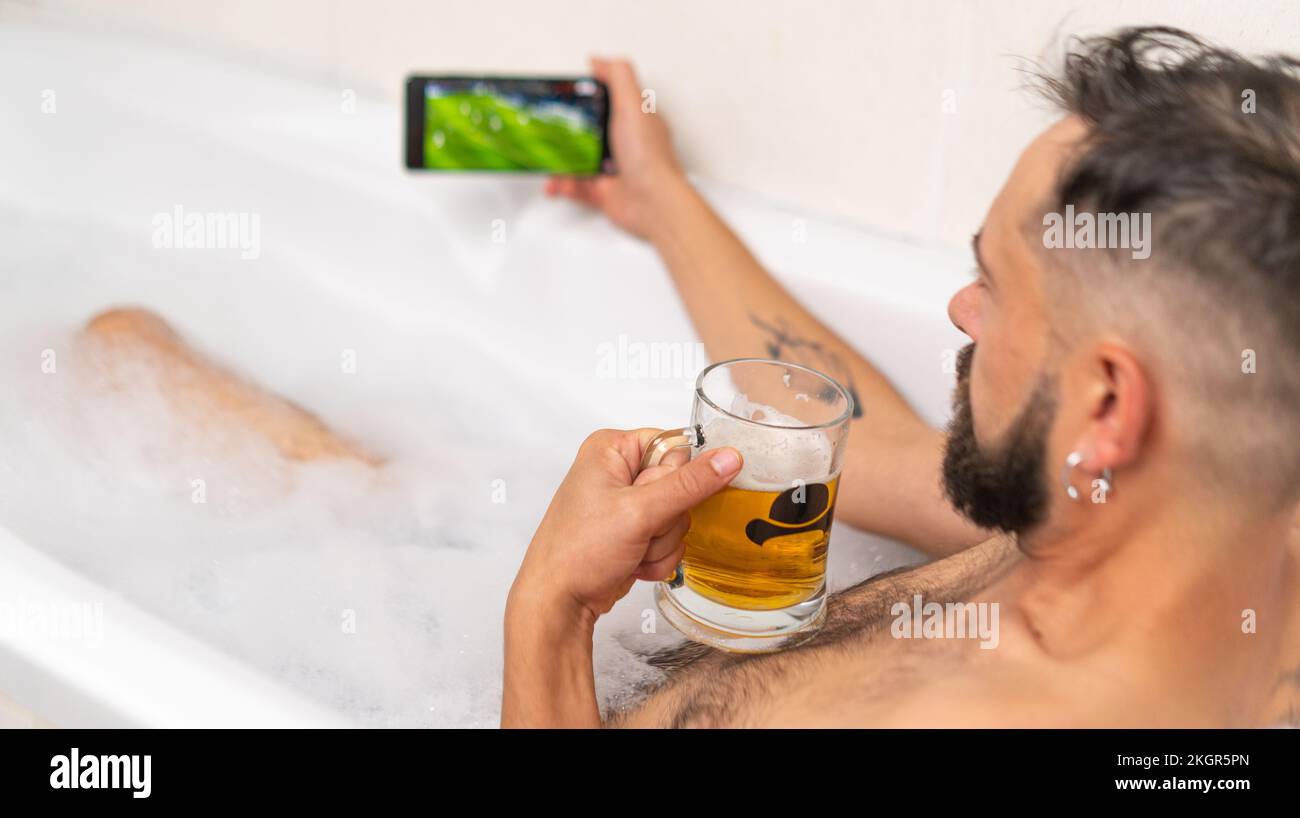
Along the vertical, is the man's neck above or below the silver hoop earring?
below

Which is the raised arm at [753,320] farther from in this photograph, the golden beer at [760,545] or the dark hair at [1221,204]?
the dark hair at [1221,204]

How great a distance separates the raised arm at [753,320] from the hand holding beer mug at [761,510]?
20cm

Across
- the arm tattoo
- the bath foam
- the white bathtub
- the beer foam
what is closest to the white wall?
the white bathtub

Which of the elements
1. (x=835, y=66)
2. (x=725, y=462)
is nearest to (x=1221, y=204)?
(x=725, y=462)

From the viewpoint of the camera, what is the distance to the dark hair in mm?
565

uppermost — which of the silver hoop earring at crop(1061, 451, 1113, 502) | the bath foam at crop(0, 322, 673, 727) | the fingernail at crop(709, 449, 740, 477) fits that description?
the silver hoop earring at crop(1061, 451, 1113, 502)

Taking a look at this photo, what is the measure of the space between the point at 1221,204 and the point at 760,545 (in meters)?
0.30

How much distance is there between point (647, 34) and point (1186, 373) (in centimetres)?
85

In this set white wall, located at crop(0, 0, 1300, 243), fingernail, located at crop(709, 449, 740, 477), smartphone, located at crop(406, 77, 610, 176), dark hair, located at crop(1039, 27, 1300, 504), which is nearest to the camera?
dark hair, located at crop(1039, 27, 1300, 504)

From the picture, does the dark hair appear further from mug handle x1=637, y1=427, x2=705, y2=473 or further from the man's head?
mug handle x1=637, y1=427, x2=705, y2=473

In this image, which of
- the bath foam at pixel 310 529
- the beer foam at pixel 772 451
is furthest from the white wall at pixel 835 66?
the beer foam at pixel 772 451

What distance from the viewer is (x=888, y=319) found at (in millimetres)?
1130
